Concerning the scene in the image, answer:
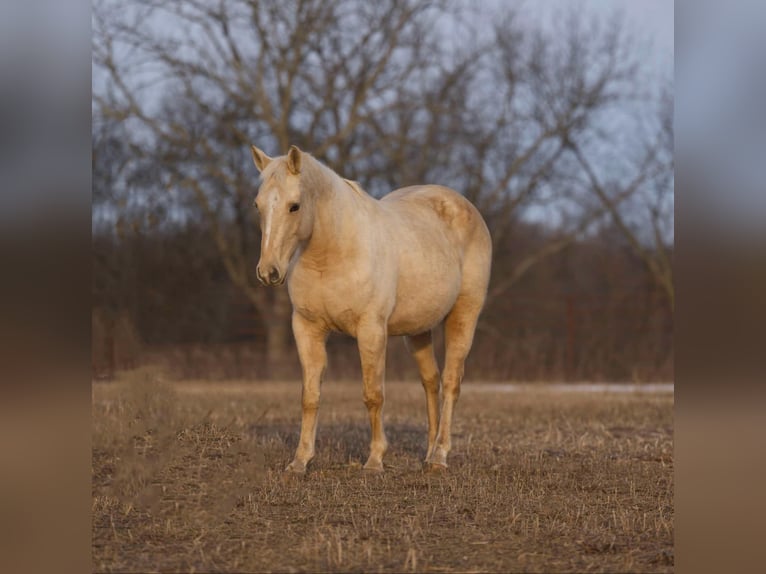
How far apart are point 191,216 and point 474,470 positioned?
16.1m

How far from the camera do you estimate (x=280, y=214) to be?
6094 mm

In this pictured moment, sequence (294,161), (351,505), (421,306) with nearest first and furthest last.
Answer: (351,505) → (294,161) → (421,306)

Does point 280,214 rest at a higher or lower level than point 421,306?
higher

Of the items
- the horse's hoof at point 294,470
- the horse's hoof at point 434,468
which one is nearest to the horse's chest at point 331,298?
the horse's hoof at point 294,470

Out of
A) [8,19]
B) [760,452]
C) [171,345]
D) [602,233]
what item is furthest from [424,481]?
[602,233]

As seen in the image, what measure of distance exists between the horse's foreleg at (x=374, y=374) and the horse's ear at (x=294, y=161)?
1.35 metres

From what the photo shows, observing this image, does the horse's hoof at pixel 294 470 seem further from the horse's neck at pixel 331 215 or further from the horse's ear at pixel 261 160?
the horse's ear at pixel 261 160

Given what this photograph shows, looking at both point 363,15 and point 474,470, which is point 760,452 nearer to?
point 474,470

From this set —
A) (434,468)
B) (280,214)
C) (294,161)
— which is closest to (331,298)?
(280,214)

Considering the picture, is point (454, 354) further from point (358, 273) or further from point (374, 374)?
point (358, 273)

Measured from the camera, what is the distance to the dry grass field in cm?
435

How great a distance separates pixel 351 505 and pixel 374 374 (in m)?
1.51

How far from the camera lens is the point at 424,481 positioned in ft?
21.9

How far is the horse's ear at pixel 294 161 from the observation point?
20.3ft
